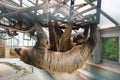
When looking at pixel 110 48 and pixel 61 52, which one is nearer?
pixel 61 52

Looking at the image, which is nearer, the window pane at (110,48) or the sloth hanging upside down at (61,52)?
the sloth hanging upside down at (61,52)

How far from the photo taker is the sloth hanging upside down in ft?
4.40

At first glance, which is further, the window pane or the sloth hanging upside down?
the window pane

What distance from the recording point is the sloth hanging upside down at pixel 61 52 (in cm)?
134

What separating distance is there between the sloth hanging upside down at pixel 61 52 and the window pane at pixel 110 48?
6.83 ft

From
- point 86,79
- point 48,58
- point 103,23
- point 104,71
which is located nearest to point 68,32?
point 48,58

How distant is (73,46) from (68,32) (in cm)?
22

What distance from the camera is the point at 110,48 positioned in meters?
3.78

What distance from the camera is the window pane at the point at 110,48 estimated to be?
11.5ft

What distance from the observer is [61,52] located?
4.51 ft

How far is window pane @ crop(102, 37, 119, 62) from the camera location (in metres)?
3.50

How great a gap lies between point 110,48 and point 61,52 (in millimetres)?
2566

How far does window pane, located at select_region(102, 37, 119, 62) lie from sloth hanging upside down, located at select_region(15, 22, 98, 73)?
2.08m

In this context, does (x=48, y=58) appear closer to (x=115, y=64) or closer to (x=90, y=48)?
(x=90, y=48)
